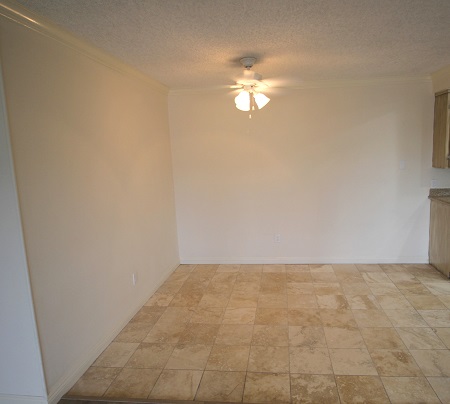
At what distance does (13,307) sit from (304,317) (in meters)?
2.39

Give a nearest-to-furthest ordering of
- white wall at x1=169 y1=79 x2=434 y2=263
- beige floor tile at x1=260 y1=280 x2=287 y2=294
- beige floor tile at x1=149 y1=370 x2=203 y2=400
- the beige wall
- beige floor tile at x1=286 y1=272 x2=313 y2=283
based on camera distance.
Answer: the beige wall < beige floor tile at x1=149 y1=370 x2=203 y2=400 < beige floor tile at x1=260 y1=280 x2=287 y2=294 < beige floor tile at x1=286 y1=272 x2=313 y2=283 < white wall at x1=169 y1=79 x2=434 y2=263

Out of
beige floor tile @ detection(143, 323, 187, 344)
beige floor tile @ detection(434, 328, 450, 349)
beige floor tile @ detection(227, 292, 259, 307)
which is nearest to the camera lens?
beige floor tile @ detection(434, 328, 450, 349)

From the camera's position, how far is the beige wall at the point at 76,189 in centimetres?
200

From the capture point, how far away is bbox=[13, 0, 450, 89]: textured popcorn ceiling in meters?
1.92

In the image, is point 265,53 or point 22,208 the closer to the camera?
point 22,208

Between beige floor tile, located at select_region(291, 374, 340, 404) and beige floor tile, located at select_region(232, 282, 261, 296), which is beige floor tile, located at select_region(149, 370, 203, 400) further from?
beige floor tile, located at select_region(232, 282, 261, 296)

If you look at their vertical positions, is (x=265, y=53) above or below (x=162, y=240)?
above

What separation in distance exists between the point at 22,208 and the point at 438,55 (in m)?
3.62

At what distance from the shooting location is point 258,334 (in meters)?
2.96

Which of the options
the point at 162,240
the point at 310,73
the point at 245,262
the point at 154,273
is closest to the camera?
the point at 310,73

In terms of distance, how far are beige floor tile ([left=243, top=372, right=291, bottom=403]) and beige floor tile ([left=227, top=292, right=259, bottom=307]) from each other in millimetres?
1117

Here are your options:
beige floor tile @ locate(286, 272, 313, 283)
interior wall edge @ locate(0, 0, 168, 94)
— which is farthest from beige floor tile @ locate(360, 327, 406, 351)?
interior wall edge @ locate(0, 0, 168, 94)

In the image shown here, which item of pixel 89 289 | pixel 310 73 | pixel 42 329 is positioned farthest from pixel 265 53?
pixel 42 329

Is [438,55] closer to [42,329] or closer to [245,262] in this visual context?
[245,262]
